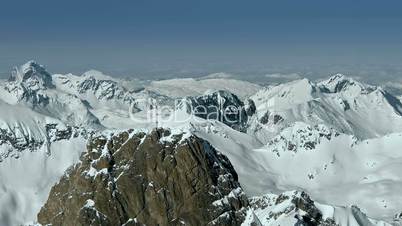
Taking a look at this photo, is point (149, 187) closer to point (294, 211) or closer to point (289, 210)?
point (289, 210)

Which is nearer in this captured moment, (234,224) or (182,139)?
(234,224)

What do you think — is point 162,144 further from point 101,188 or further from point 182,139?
point 101,188

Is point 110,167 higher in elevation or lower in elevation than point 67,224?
higher

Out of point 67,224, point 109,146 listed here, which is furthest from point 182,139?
point 67,224

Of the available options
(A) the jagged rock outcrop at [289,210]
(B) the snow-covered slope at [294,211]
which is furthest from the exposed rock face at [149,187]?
(B) the snow-covered slope at [294,211]

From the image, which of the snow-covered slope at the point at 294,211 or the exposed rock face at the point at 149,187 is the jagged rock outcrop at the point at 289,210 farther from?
the exposed rock face at the point at 149,187

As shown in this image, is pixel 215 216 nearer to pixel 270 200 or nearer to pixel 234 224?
pixel 234 224

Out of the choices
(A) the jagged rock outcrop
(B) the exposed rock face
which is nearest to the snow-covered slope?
(A) the jagged rock outcrop

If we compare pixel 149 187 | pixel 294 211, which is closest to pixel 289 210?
pixel 294 211
